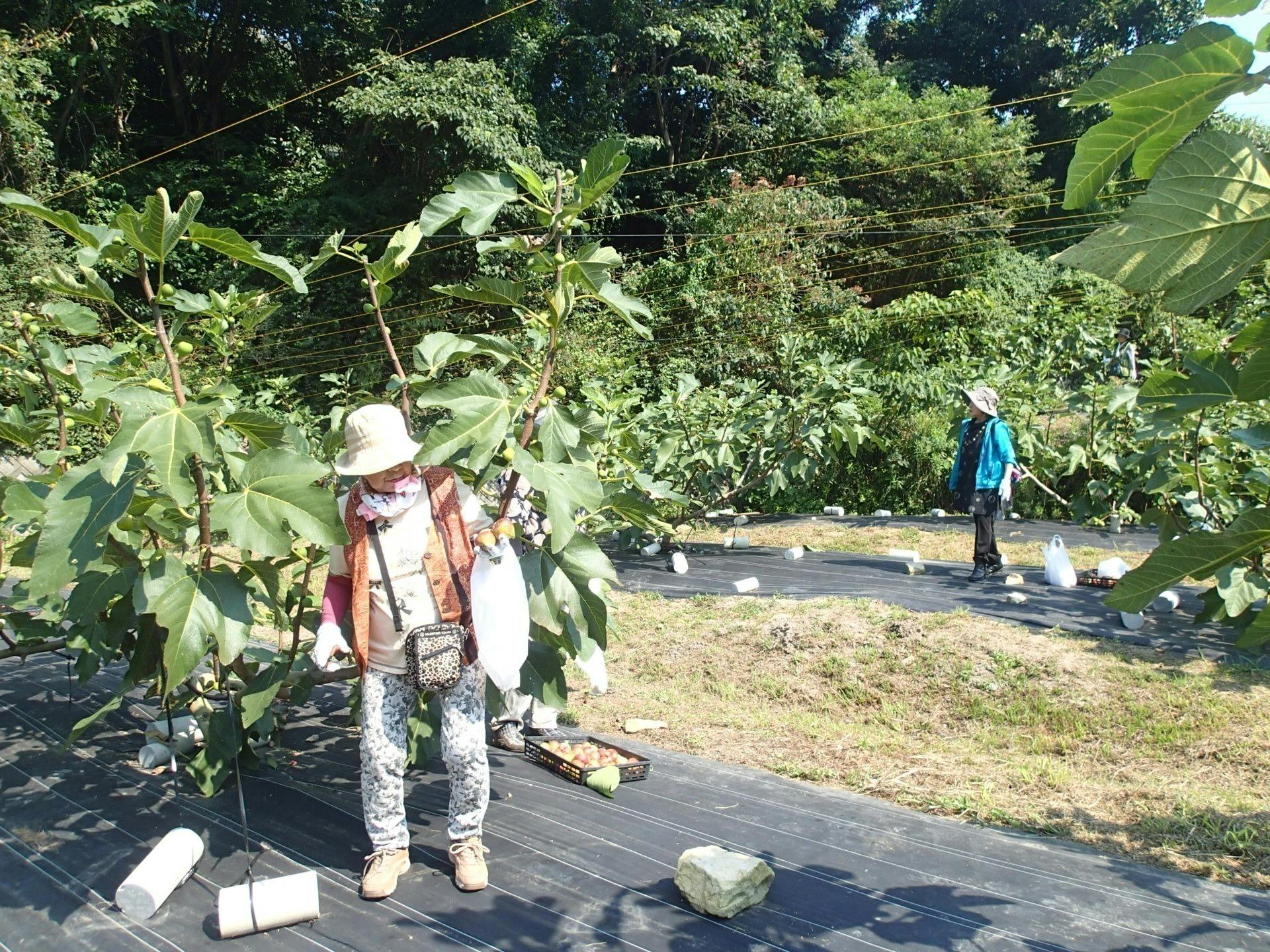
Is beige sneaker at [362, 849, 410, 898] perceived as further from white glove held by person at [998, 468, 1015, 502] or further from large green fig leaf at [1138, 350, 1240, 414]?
white glove held by person at [998, 468, 1015, 502]

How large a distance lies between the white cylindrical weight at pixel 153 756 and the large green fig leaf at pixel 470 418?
1600 millimetres

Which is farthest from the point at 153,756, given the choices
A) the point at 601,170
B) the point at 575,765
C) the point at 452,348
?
the point at 601,170

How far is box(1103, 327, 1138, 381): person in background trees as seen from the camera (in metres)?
8.73

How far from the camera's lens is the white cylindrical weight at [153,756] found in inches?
125

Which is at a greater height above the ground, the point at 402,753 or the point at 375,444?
the point at 375,444

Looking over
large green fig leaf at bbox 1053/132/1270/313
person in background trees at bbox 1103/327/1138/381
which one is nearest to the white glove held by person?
person in background trees at bbox 1103/327/1138/381

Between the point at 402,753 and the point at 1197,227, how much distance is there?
238 cm

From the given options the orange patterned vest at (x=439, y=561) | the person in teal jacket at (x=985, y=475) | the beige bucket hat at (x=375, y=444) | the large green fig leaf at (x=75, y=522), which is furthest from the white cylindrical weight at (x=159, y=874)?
the person in teal jacket at (x=985, y=475)

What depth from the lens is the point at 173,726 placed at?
3.32 metres

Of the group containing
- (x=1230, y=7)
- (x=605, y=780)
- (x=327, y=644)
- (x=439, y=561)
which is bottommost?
(x=605, y=780)

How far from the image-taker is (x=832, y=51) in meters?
24.2

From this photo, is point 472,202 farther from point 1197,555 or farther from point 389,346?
point 1197,555

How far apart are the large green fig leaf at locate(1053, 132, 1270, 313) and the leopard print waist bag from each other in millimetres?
2079

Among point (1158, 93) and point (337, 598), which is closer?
point (1158, 93)
